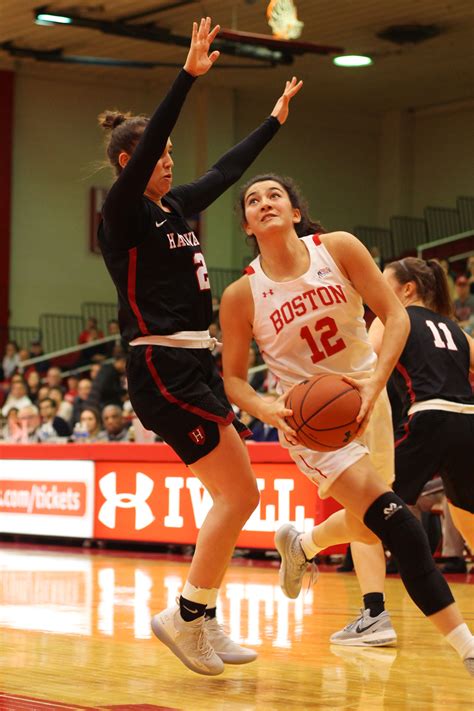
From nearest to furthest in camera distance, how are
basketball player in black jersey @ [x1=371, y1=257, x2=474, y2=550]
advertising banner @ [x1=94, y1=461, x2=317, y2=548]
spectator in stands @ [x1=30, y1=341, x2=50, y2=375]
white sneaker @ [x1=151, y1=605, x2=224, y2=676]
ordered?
1. white sneaker @ [x1=151, y1=605, x2=224, y2=676]
2. basketball player in black jersey @ [x1=371, y1=257, x2=474, y2=550]
3. advertising banner @ [x1=94, y1=461, x2=317, y2=548]
4. spectator in stands @ [x1=30, y1=341, x2=50, y2=375]

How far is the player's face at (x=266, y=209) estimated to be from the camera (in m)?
4.63

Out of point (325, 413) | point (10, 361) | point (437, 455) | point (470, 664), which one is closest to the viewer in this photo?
point (470, 664)

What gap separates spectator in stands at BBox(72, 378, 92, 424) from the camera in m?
15.6

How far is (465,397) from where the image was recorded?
5.91 m

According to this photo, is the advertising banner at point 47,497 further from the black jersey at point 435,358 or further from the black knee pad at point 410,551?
the black knee pad at point 410,551

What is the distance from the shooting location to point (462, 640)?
4031mm

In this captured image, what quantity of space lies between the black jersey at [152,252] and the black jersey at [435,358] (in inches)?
70.0

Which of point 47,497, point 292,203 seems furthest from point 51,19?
point 292,203

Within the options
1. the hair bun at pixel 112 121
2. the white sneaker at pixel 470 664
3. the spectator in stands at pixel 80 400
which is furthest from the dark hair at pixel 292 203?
the spectator in stands at pixel 80 400

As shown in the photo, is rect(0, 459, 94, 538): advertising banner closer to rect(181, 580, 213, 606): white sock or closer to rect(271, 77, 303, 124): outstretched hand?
rect(271, 77, 303, 124): outstretched hand

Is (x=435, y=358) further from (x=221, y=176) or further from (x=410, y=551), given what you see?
→ (x=410, y=551)

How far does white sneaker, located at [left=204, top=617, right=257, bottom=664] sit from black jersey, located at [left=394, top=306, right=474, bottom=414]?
1811mm

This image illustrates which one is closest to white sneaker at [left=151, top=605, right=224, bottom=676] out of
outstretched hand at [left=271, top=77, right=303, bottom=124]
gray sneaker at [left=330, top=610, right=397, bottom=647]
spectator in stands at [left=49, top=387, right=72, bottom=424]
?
gray sneaker at [left=330, top=610, right=397, bottom=647]

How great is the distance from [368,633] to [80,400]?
11.2 metres
